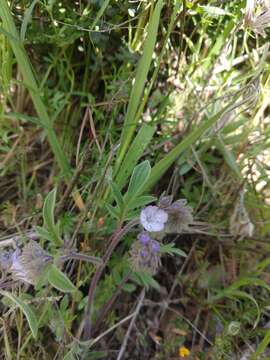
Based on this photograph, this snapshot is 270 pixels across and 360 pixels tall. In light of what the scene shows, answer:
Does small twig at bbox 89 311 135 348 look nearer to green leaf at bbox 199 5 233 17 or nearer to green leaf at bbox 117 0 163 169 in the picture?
green leaf at bbox 117 0 163 169

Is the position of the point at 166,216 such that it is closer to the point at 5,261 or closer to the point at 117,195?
the point at 117,195

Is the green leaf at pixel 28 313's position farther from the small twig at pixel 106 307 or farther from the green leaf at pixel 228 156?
the green leaf at pixel 228 156

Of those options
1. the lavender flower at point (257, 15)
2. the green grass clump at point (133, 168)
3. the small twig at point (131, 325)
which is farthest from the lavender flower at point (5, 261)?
the lavender flower at point (257, 15)

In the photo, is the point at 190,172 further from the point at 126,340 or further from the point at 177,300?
the point at 126,340

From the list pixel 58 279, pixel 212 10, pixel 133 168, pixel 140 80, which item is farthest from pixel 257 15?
pixel 58 279

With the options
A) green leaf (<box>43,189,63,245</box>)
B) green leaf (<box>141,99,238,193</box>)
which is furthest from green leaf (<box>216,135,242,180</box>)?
green leaf (<box>43,189,63,245</box>)
